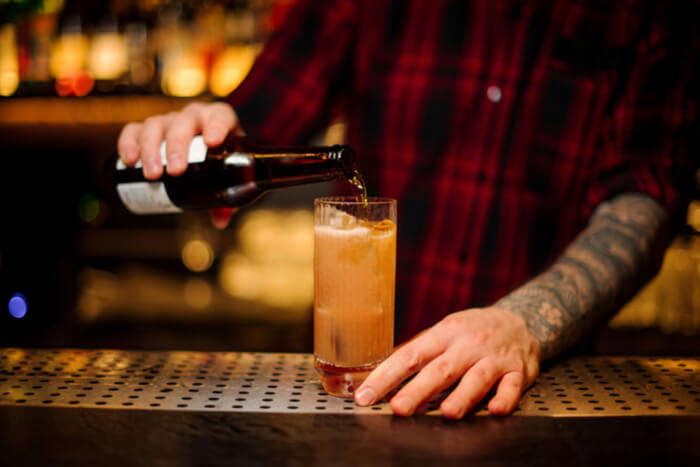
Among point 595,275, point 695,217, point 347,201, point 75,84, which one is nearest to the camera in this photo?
point 347,201

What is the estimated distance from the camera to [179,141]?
1.17 meters

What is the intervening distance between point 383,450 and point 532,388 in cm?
35

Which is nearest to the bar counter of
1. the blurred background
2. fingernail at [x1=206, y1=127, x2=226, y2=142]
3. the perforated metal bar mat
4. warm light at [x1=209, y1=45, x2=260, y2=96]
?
the perforated metal bar mat

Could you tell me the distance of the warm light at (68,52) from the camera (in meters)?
2.91

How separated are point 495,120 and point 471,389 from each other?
0.86 meters

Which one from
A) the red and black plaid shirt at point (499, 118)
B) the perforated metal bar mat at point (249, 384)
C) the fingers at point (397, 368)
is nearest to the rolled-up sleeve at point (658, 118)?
the red and black plaid shirt at point (499, 118)

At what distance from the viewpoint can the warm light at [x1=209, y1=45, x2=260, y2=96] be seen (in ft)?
9.34

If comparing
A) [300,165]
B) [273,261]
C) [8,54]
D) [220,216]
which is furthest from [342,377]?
[8,54]

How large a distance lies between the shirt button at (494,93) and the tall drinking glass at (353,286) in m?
0.74

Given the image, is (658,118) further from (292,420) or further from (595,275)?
(292,420)

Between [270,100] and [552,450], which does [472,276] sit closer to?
[270,100]

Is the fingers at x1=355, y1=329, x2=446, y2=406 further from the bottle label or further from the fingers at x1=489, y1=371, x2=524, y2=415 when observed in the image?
the bottle label

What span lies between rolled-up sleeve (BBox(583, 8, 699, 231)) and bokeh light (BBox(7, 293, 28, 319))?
8.10ft

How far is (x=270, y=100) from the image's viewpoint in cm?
169
